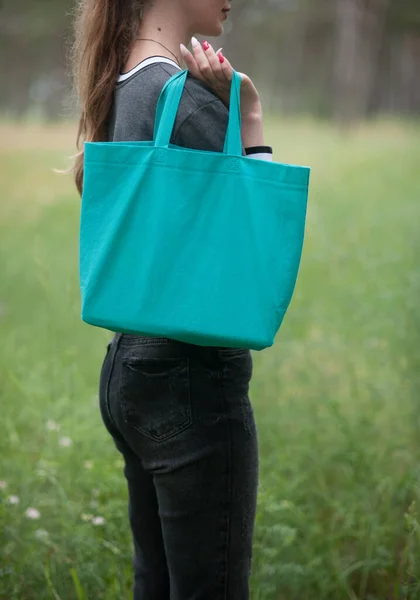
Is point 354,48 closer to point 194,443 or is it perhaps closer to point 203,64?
point 203,64

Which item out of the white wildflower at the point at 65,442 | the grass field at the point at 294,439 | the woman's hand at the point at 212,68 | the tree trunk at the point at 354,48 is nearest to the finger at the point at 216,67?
the woman's hand at the point at 212,68

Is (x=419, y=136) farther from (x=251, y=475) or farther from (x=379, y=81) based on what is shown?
(x=379, y=81)

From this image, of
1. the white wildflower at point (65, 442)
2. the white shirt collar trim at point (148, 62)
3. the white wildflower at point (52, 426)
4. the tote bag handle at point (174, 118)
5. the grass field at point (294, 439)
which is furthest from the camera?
the white wildflower at point (65, 442)

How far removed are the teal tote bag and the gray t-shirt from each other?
31mm

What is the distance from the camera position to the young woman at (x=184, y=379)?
1.31m

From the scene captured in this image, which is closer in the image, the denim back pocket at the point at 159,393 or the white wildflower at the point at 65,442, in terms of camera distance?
the denim back pocket at the point at 159,393

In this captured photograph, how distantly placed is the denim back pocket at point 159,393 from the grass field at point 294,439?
0.67 metres

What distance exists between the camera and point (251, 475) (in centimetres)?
140

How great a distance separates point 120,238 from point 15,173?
25.1 ft

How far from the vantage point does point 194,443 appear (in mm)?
1322

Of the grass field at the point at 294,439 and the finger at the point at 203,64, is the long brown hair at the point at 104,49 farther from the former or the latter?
the grass field at the point at 294,439

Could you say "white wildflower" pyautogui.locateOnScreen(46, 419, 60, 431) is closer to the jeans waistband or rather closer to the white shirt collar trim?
the jeans waistband

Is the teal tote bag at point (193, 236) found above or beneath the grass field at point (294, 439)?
above

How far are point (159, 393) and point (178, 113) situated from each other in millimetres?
462
